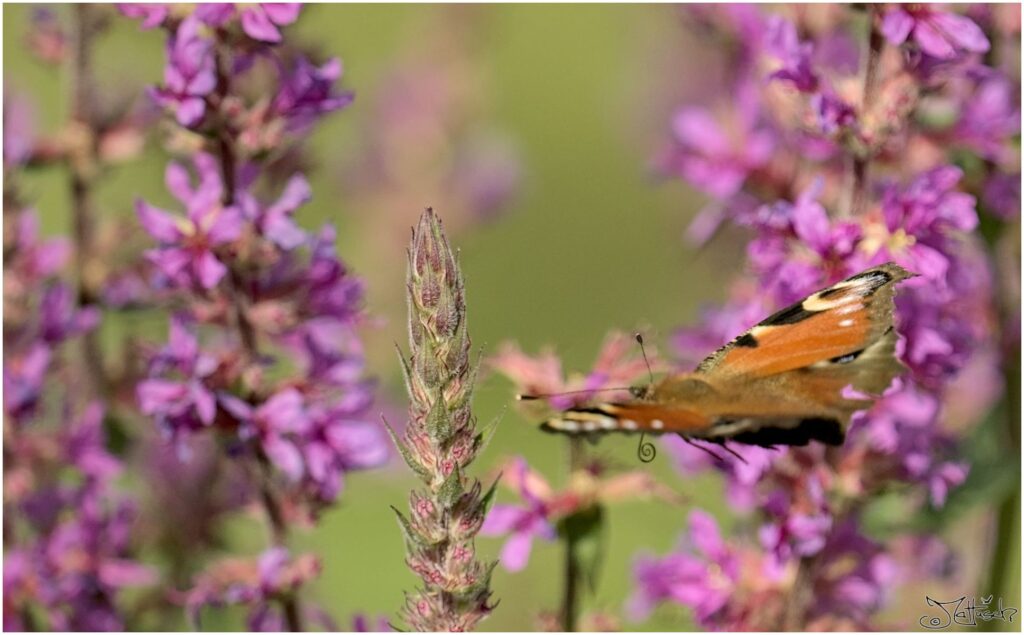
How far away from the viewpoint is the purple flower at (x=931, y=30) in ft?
6.02

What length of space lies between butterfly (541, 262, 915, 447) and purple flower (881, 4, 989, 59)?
360mm

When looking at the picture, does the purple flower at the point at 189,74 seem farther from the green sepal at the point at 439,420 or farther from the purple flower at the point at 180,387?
the green sepal at the point at 439,420

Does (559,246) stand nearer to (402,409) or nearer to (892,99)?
(402,409)

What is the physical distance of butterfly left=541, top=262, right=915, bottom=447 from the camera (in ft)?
4.77

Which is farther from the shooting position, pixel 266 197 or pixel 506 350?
pixel 266 197

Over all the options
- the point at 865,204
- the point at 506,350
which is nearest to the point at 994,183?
the point at 865,204

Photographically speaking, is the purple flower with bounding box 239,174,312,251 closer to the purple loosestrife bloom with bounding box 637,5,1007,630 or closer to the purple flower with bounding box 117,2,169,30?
the purple flower with bounding box 117,2,169,30

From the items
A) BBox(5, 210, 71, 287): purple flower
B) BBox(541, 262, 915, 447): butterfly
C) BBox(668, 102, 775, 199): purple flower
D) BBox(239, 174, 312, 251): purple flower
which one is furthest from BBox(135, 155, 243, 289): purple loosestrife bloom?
BBox(668, 102, 775, 199): purple flower

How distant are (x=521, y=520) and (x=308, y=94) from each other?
70 centimetres

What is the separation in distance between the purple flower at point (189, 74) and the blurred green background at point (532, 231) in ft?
0.76

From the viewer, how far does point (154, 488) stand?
2625 mm

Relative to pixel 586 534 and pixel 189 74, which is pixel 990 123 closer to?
pixel 586 534


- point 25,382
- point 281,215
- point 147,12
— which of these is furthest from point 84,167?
point 281,215

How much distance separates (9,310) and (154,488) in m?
0.56
